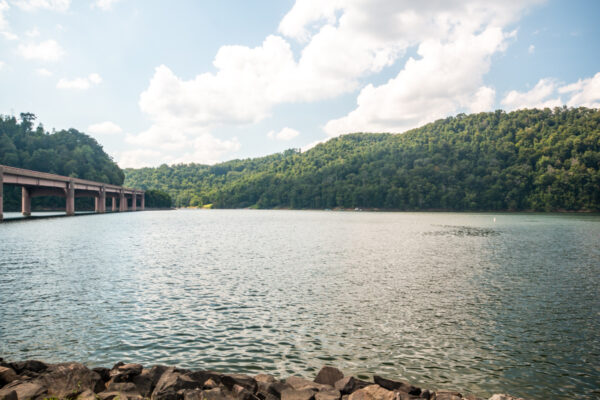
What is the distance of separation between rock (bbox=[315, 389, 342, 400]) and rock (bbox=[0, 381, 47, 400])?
596cm

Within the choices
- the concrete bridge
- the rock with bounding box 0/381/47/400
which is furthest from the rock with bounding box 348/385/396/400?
the concrete bridge

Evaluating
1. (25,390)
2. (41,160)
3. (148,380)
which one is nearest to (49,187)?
(41,160)

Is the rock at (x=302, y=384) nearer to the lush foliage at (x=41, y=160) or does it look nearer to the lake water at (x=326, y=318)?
the lake water at (x=326, y=318)

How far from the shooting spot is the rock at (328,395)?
8172mm

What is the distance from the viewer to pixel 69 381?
8.72m

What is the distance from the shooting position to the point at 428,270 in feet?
89.2

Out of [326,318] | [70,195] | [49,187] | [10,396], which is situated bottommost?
[326,318]

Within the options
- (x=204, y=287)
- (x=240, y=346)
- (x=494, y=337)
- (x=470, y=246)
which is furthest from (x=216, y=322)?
(x=470, y=246)

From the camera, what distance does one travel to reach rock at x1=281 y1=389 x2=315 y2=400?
8.19 meters

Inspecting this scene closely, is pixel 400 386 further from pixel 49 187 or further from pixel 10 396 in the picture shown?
pixel 49 187

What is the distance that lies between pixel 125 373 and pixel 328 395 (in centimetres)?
482

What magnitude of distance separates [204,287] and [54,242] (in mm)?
32345

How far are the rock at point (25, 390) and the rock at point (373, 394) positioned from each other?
6668mm

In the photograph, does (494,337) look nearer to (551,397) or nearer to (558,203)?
(551,397)
